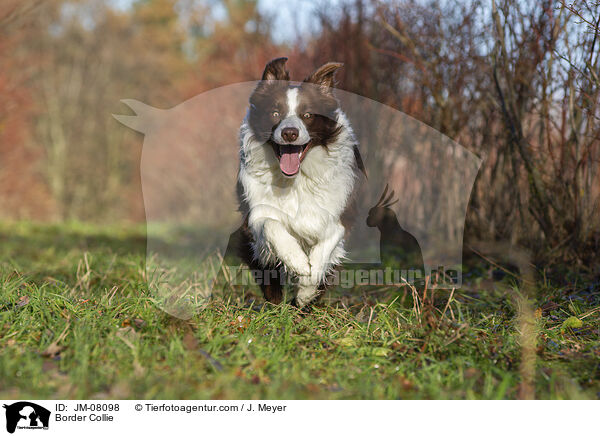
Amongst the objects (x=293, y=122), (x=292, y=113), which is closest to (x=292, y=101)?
(x=292, y=113)

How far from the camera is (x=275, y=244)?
3537 mm

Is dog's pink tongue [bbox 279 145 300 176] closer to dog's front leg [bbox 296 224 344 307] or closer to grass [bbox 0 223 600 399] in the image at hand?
dog's front leg [bbox 296 224 344 307]

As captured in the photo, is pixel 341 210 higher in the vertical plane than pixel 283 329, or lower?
higher

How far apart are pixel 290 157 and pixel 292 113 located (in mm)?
340

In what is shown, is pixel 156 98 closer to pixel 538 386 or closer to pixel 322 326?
pixel 322 326

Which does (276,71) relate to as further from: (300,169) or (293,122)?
(300,169)

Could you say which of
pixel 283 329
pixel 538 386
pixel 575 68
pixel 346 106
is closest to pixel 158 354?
pixel 283 329

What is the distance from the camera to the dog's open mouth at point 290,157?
11.4ft

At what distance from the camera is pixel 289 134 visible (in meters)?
3.36

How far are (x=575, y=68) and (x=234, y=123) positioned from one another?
6703 mm

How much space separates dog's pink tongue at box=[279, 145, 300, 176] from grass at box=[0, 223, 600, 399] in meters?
0.98
